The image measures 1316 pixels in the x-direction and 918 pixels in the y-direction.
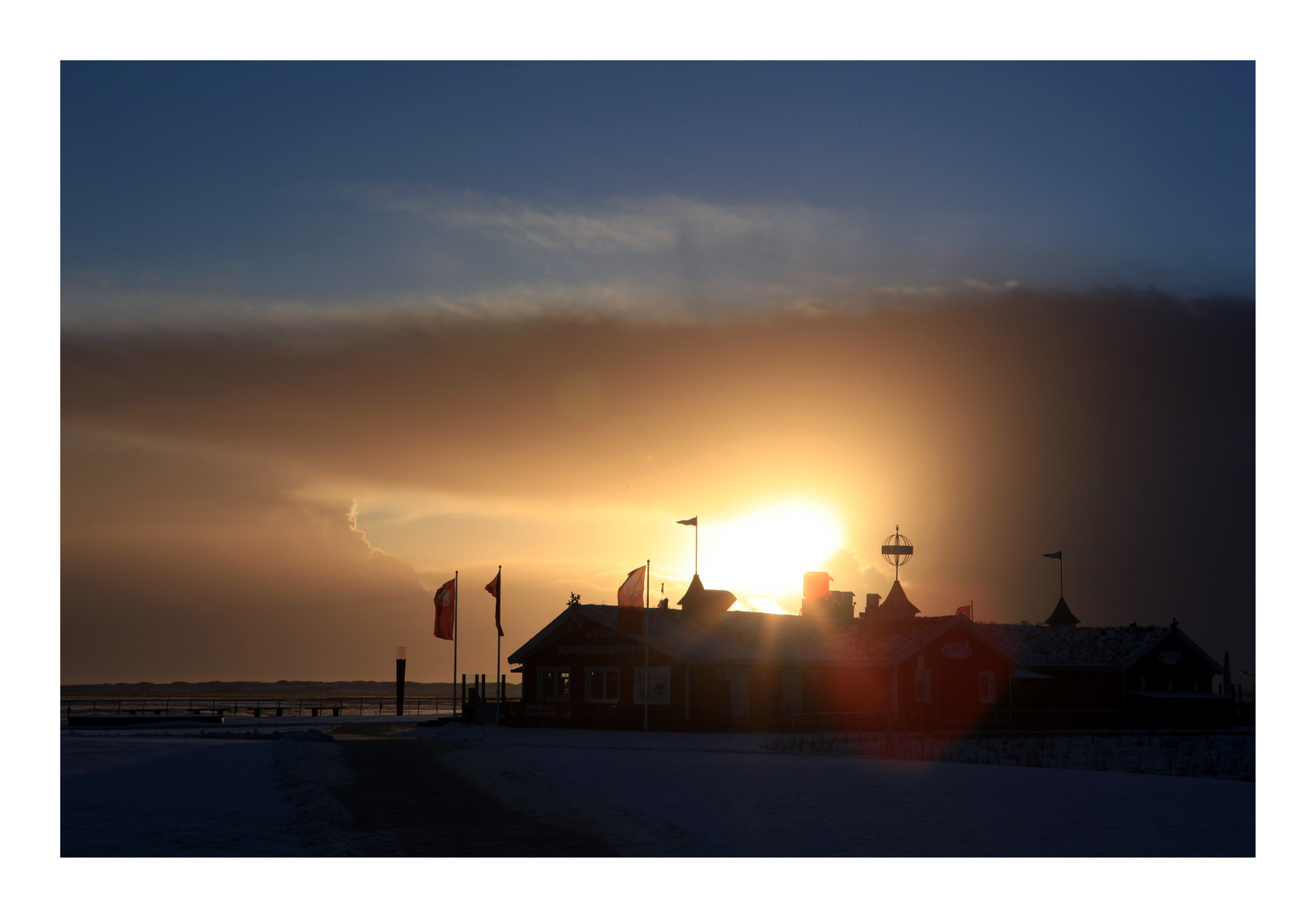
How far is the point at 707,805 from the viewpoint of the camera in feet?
70.3

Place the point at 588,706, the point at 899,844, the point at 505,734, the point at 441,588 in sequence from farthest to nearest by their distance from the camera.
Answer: the point at 441,588 < the point at 588,706 < the point at 505,734 < the point at 899,844

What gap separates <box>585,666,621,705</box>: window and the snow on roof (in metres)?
19.3

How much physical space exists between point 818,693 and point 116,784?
3420 cm

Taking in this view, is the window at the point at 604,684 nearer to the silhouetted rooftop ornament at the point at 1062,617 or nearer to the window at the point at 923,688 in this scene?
the window at the point at 923,688

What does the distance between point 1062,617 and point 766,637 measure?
31.6m

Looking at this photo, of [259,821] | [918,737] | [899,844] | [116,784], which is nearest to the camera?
[899,844]

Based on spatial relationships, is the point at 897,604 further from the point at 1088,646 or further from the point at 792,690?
the point at 792,690

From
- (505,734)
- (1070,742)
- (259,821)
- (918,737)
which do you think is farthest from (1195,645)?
(259,821)

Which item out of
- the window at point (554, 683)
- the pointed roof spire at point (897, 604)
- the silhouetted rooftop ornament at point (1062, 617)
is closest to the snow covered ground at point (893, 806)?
Answer: the window at point (554, 683)

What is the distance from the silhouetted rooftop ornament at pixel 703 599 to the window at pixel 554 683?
673 cm

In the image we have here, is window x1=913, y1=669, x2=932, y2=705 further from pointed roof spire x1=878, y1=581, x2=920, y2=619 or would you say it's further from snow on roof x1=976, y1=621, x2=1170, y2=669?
pointed roof spire x1=878, y1=581, x2=920, y2=619

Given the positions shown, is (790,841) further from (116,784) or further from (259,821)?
(116,784)

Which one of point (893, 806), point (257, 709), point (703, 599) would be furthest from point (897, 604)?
point (893, 806)
